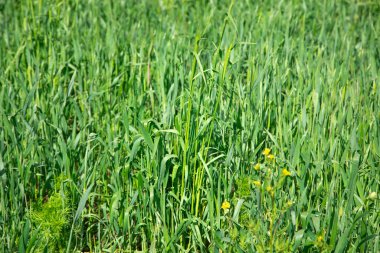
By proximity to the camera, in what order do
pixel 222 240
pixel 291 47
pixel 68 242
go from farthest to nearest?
1. pixel 291 47
2. pixel 68 242
3. pixel 222 240

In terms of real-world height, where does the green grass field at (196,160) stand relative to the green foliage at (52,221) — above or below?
above

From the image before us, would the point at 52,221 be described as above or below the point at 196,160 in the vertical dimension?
below

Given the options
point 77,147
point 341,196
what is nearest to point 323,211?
point 341,196

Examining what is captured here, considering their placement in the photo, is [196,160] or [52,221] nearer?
[52,221]

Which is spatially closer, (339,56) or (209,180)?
(209,180)

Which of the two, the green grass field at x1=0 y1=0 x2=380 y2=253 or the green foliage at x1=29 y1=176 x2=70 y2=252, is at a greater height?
the green grass field at x1=0 y1=0 x2=380 y2=253

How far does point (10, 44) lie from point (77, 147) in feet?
4.79

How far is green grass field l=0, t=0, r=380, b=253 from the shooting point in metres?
2.37

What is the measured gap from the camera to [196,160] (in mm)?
2617

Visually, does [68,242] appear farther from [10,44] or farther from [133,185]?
[10,44]

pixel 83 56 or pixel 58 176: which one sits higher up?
pixel 83 56

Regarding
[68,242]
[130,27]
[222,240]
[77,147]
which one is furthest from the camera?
[130,27]

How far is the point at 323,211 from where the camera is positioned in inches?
102

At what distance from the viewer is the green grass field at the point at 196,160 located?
2367 millimetres
